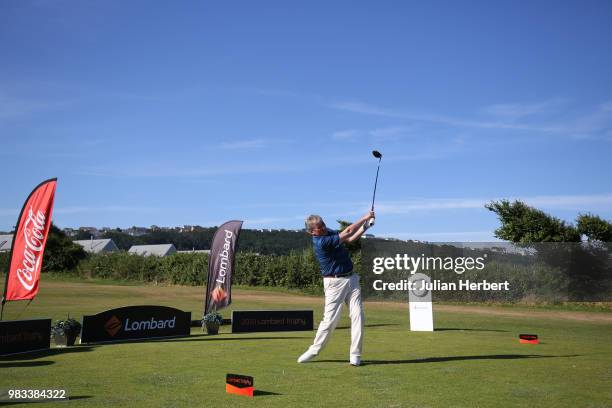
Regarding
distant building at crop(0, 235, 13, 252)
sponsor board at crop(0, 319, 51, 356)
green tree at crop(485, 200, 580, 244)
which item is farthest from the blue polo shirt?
distant building at crop(0, 235, 13, 252)

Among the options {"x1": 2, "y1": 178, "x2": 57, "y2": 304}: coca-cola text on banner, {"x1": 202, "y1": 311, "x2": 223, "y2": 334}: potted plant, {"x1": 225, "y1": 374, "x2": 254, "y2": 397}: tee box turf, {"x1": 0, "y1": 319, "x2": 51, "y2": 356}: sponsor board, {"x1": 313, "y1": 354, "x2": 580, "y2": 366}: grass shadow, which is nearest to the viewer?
{"x1": 225, "y1": 374, "x2": 254, "y2": 397}: tee box turf

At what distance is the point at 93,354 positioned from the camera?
41.1 feet

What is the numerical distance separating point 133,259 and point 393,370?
53943mm

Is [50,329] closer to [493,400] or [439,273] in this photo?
[493,400]

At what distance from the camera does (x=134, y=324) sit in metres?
15.9

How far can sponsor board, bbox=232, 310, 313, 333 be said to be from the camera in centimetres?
1808

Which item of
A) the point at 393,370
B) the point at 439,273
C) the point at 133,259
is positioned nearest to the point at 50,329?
the point at 393,370

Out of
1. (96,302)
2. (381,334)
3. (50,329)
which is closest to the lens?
(50,329)

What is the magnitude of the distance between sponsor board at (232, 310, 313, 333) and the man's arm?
8711 mm

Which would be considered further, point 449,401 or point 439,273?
point 439,273

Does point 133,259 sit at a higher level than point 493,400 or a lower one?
higher

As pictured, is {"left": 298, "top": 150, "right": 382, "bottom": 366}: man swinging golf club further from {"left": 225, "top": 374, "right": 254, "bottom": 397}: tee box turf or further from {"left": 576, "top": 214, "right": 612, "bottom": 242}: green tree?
{"left": 576, "top": 214, "right": 612, "bottom": 242}: green tree

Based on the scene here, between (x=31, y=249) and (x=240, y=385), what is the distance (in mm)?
9152

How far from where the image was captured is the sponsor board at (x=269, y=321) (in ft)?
59.3
